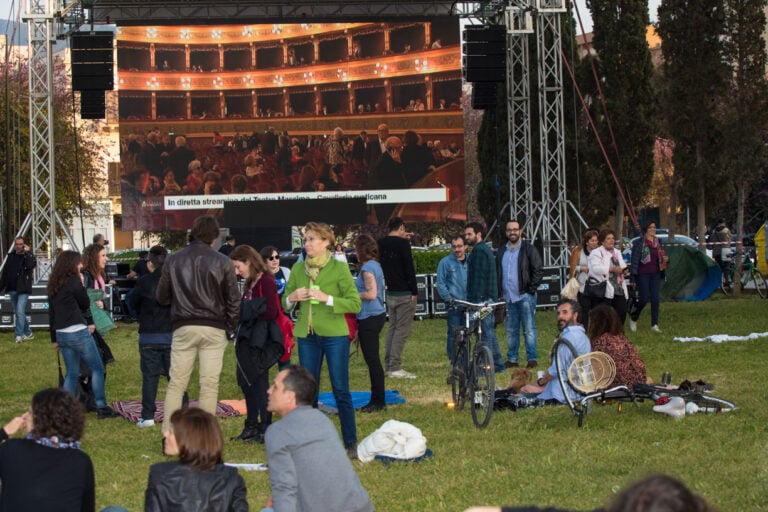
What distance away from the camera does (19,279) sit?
20641 mm

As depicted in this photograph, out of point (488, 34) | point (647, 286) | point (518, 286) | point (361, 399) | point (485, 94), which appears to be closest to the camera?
point (361, 399)

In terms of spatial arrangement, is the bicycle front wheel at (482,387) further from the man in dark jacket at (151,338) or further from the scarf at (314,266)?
the man in dark jacket at (151,338)

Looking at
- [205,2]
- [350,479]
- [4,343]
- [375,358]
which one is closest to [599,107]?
[205,2]

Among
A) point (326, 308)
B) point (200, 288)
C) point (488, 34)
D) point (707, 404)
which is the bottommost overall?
point (707, 404)

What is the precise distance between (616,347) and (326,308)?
9.02 ft

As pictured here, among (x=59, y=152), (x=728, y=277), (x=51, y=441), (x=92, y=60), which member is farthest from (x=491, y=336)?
(x=59, y=152)

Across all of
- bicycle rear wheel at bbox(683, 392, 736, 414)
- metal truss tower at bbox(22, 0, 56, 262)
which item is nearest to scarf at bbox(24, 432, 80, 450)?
bicycle rear wheel at bbox(683, 392, 736, 414)

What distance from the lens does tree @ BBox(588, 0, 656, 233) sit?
31.0 meters

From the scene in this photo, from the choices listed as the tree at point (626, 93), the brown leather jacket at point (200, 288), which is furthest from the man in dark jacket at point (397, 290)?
the tree at point (626, 93)

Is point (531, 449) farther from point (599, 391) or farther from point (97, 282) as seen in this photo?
point (97, 282)

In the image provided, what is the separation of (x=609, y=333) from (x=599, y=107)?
21765 mm

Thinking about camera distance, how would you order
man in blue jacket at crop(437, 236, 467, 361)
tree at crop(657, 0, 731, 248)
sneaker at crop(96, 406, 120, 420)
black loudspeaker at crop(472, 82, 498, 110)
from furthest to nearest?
1. black loudspeaker at crop(472, 82, 498, 110)
2. tree at crop(657, 0, 731, 248)
3. man in blue jacket at crop(437, 236, 467, 361)
4. sneaker at crop(96, 406, 120, 420)

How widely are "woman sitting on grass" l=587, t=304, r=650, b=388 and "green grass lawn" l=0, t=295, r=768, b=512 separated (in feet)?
1.06

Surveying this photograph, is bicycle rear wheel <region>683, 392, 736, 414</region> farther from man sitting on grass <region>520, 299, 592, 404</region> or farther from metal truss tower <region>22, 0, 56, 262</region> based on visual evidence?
metal truss tower <region>22, 0, 56, 262</region>
